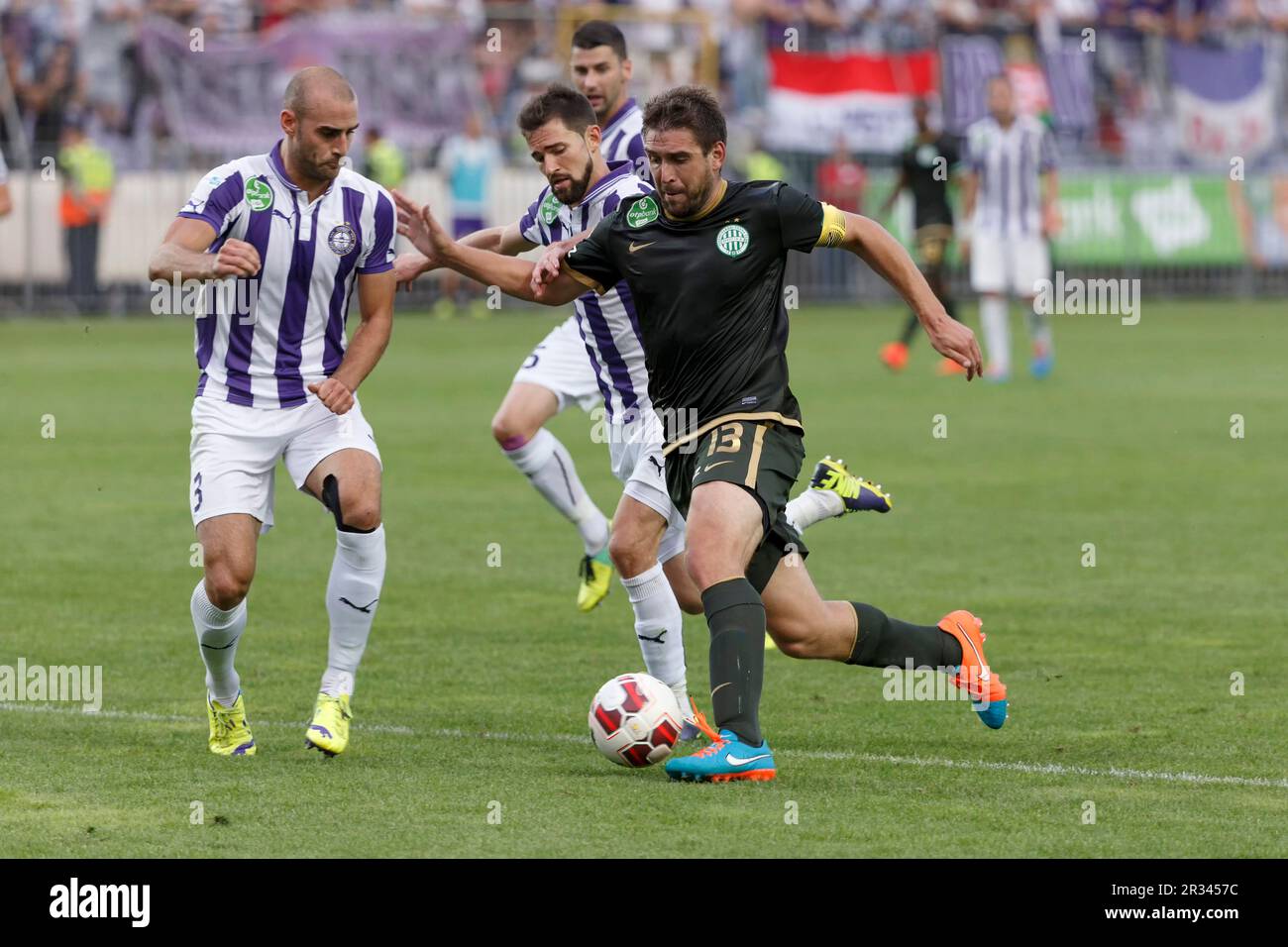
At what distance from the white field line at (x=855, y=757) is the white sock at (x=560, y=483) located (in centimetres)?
286

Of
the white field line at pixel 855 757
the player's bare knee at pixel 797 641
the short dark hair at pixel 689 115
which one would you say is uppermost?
the short dark hair at pixel 689 115

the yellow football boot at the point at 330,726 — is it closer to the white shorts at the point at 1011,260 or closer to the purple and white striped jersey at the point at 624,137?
the purple and white striped jersey at the point at 624,137

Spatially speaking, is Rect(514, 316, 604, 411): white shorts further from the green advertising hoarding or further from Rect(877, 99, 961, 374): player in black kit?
the green advertising hoarding

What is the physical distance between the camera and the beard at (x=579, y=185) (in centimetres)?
820

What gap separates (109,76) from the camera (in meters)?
29.4

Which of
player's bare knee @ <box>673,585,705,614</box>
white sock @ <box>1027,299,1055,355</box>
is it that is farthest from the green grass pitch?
white sock @ <box>1027,299,1055,355</box>

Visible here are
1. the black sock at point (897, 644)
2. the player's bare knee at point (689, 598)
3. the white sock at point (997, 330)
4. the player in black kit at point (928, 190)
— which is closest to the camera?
the black sock at point (897, 644)

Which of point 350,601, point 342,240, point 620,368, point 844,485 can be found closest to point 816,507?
point 844,485

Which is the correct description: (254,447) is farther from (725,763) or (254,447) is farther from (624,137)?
(624,137)

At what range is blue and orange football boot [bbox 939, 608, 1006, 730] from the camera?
756 centimetres

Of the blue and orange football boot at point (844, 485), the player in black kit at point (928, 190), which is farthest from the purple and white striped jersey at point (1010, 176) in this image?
the blue and orange football boot at point (844, 485)

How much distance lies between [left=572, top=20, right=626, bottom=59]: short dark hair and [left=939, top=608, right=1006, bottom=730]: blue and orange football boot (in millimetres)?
3420

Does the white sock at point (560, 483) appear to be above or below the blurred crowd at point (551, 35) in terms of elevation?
below

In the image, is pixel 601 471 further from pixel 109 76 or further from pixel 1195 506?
pixel 109 76
